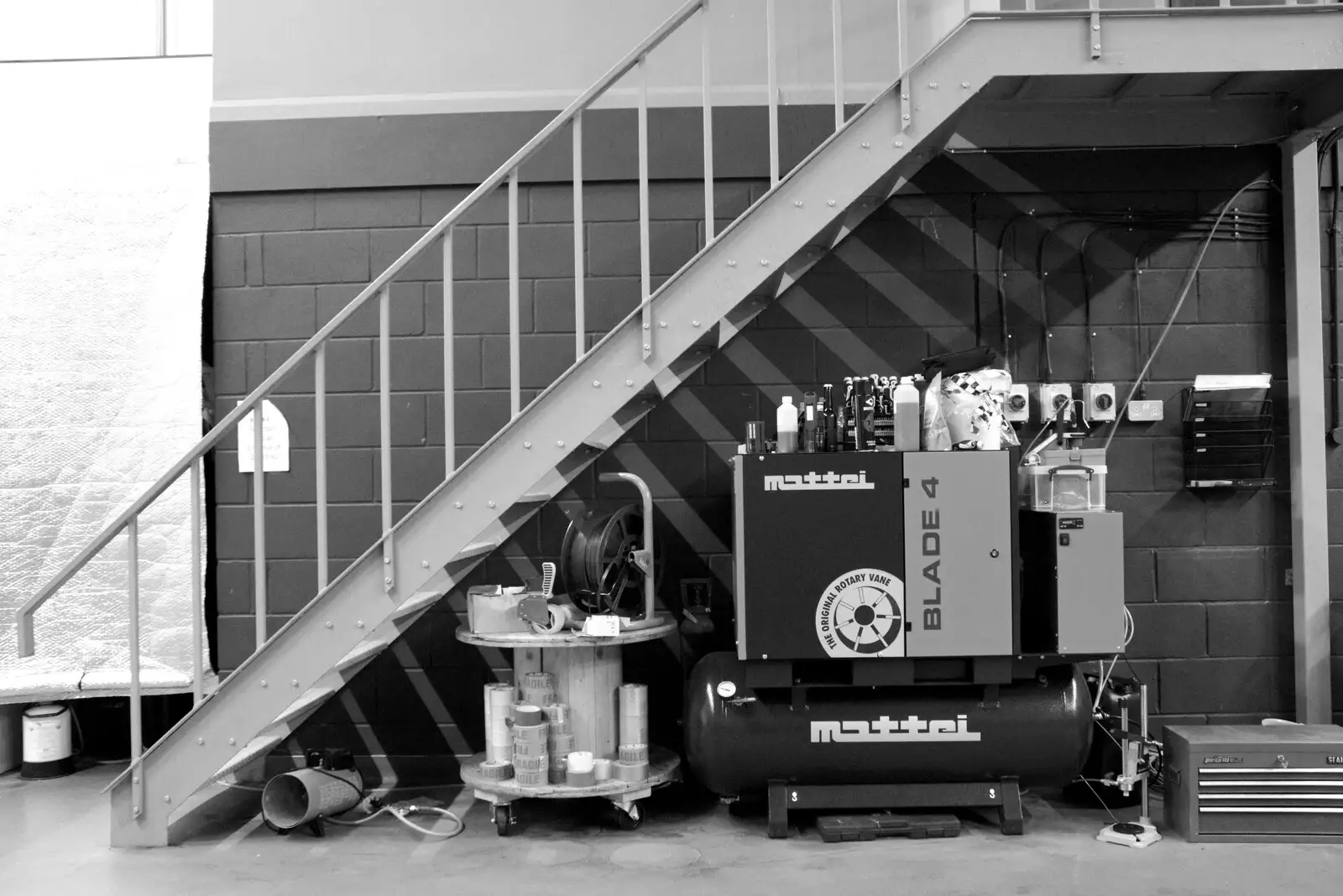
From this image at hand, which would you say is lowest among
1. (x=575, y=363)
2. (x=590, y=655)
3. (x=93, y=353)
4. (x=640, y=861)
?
(x=640, y=861)

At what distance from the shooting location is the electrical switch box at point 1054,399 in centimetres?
425

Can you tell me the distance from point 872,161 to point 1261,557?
238 cm

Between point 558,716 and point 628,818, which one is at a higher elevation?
point 558,716

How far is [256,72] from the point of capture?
4.43 m

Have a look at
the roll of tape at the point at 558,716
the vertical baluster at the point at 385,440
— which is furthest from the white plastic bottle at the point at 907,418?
the vertical baluster at the point at 385,440

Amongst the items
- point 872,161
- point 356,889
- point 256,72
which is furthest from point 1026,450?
point 256,72

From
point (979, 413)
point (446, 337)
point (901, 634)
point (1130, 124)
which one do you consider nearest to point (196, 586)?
point (446, 337)

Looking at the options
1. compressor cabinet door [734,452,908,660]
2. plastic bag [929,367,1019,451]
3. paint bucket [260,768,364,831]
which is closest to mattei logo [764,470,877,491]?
compressor cabinet door [734,452,908,660]

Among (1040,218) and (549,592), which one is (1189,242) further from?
(549,592)

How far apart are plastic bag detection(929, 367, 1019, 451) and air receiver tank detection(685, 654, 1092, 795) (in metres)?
0.86

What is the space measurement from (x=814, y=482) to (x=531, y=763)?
4.42 ft

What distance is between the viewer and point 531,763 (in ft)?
11.8

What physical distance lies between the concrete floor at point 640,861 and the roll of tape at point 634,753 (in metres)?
0.25

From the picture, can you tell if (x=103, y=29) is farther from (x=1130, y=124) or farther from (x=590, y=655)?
(x=1130, y=124)
